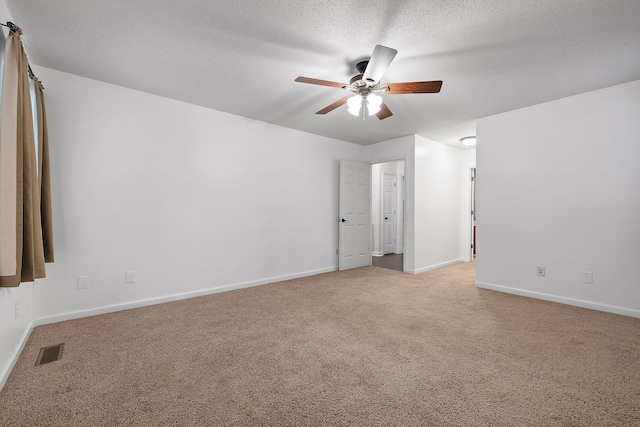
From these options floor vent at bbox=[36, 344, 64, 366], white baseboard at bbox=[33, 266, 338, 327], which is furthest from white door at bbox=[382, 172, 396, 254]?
floor vent at bbox=[36, 344, 64, 366]

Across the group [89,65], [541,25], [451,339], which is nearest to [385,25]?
[541,25]

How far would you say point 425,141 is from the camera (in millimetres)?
5098

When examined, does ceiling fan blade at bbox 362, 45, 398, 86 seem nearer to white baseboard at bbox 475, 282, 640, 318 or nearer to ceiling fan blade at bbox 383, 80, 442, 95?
ceiling fan blade at bbox 383, 80, 442, 95

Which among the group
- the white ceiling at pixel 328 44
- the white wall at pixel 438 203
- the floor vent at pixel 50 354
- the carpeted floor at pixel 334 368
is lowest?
the carpeted floor at pixel 334 368

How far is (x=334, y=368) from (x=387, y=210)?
570cm

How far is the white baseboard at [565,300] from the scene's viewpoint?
3.00 m

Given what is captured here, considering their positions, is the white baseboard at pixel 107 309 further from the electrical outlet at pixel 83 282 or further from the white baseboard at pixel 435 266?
the white baseboard at pixel 435 266

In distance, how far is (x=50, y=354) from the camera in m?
2.19

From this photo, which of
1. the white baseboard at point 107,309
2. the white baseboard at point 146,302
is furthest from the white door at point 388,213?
the white baseboard at point 107,309

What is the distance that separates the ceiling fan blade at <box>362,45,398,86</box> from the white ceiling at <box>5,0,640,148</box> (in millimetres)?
216

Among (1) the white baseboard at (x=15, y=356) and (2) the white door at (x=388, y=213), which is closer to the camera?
(1) the white baseboard at (x=15, y=356)

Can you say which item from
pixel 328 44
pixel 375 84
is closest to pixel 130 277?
pixel 328 44

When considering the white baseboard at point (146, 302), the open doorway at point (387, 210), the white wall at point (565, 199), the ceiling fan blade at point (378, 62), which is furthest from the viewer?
the open doorway at point (387, 210)

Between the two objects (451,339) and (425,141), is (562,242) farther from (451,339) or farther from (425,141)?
(425,141)
